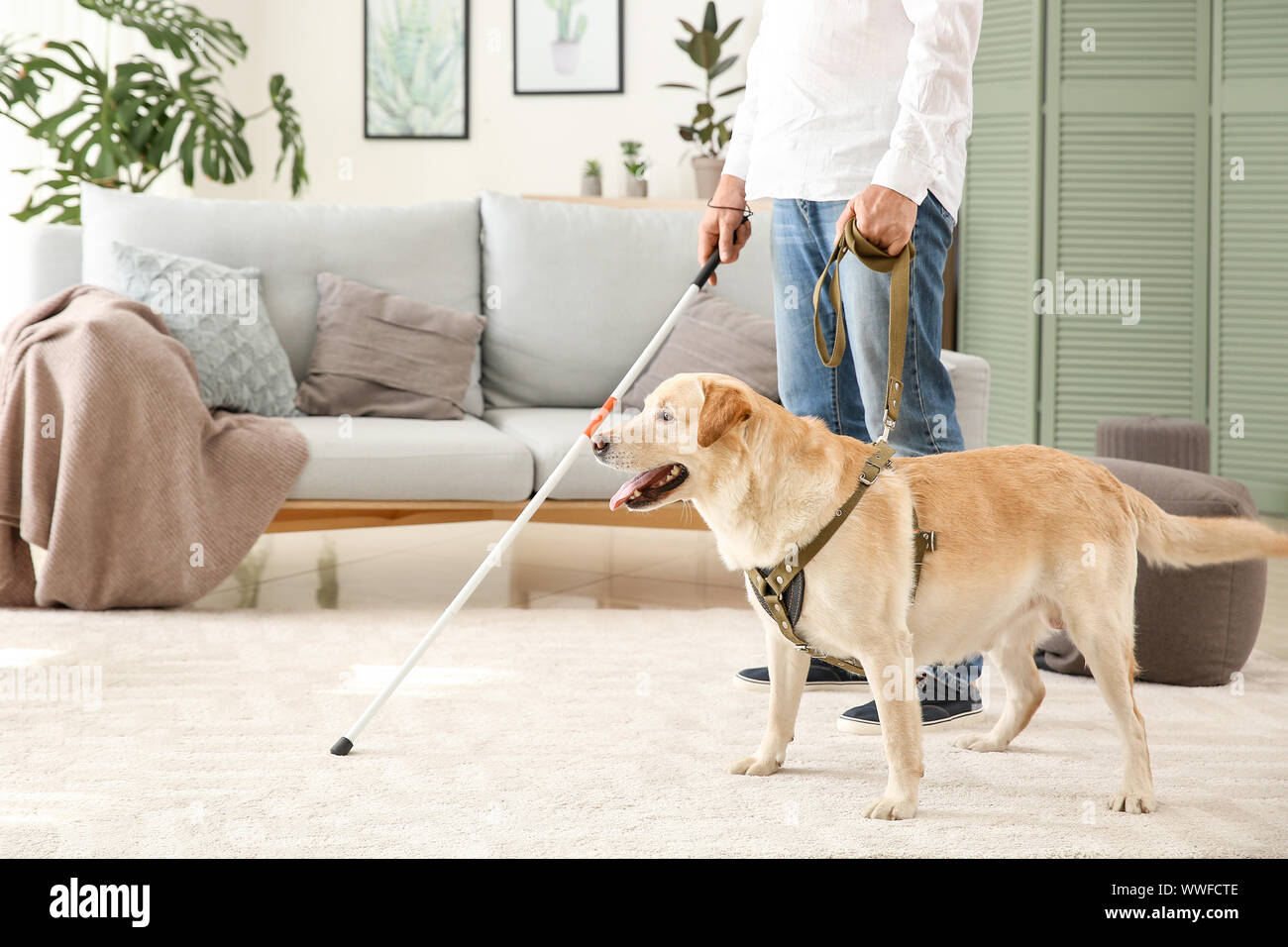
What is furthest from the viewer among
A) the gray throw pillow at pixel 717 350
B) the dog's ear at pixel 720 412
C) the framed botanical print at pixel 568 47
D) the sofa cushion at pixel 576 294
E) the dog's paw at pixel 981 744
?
the framed botanical print at pixel 568 47

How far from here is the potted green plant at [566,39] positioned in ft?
17.0

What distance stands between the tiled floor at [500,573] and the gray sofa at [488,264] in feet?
1.46

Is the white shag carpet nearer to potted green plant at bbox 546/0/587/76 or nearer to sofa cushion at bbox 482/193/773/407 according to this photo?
sofa cushion at bbox 482/193/773/407

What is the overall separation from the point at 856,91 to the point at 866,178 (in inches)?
5.4

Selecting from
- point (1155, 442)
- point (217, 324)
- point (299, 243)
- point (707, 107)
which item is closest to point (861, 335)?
point (1155, 442)

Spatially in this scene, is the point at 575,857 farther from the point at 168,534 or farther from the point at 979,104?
the point at 979,104

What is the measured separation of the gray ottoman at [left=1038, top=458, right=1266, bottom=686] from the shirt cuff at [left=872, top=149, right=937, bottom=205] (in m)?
0.93

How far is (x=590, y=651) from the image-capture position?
2.45 metres

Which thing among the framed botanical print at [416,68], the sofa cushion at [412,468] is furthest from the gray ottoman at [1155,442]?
the framed botanical print at [416,68]

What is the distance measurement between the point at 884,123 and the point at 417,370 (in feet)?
5.18

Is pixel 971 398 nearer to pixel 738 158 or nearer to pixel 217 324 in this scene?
pixel 738 158

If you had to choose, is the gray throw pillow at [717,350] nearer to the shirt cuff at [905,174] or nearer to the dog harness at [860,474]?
the dog harness at [860,474]

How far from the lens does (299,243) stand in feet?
10.6

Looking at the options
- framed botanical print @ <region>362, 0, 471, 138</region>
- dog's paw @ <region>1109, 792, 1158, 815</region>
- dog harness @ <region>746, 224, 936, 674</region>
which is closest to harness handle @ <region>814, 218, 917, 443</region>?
dog harness @ <region>746, 224, 936, 674</region>
